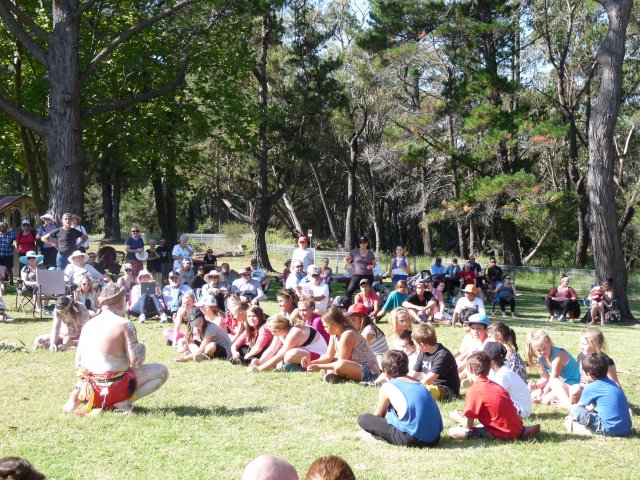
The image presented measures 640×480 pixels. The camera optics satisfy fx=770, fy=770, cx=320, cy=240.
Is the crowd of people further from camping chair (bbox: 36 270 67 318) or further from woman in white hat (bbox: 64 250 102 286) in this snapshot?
camping chair (bbox: 36 270 67 318)

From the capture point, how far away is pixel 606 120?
18047 millimetres

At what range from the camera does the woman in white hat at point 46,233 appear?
1525 cm

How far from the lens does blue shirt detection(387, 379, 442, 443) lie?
5789 millimetres

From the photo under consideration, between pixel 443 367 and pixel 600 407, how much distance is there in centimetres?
161

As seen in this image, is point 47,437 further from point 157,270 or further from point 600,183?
point 600,183

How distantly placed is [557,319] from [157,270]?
9577 mm

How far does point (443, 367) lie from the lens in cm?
747

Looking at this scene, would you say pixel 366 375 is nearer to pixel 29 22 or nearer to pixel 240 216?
pixel 29 22

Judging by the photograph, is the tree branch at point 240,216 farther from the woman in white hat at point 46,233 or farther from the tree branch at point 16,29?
the tree branch at point 16,29

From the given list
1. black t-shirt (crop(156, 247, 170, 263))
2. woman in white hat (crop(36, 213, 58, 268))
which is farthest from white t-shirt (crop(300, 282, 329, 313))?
black t-shirt (crop(156, 247, 170, 263))

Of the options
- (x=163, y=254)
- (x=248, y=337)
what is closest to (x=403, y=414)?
(x=248, y=337)

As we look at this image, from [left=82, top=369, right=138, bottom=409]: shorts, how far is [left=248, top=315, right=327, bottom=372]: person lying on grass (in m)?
2.49

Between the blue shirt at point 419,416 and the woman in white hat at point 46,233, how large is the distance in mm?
11001

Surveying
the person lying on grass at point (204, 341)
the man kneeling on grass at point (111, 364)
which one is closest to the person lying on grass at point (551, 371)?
the man kneeling on grass at point (111, 364)
